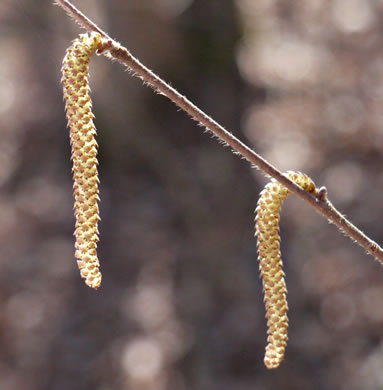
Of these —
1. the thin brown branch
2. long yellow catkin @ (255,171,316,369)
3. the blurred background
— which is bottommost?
the blurred background

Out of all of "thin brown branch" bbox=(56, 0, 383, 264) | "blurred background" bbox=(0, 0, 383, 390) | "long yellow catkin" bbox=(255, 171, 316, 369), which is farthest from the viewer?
"blurred background" bbox=(0, 0, 383, 390)

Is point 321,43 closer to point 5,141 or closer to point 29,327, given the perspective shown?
point 5,141

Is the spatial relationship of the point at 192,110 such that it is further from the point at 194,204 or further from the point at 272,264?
the point at 194,204

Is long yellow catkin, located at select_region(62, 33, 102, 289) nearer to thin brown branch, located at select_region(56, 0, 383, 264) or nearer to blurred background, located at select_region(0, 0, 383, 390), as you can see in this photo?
thin brown branch, located at select_region(56, 0, 383, 264)

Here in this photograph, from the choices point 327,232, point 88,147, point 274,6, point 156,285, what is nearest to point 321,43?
point 274,6

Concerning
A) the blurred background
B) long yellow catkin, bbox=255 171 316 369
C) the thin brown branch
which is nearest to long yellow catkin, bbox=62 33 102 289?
the thin brown branch

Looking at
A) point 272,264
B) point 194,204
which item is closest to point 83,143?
point 272,264
